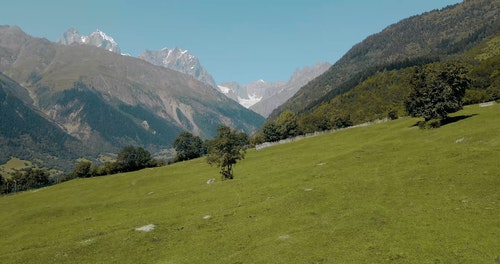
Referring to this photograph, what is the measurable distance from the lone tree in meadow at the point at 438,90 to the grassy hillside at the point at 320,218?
Result: 13072mm

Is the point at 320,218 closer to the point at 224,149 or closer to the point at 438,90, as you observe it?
the point at 224,149

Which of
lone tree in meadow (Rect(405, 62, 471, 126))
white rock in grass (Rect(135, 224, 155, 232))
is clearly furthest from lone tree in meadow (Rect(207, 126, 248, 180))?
lone tree in meadow (Rect(405, 62, 471, 126))

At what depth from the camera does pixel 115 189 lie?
375 ft

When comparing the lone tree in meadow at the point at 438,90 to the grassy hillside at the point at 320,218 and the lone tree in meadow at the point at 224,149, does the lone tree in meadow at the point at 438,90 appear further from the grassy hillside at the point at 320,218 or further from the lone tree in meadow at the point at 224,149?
the lone tree in meadow at the point at 224,149

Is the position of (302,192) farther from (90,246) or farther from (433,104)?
(433,104)

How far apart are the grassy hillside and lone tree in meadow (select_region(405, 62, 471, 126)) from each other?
13.1 m

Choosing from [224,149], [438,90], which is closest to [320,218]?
[224,149]

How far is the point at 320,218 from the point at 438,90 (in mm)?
59297

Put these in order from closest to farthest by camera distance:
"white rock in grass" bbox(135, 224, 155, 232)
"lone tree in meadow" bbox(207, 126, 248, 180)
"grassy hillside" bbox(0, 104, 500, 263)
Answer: "grassy hillside" bbox(0, 104, 500, 263), "white rock in grass" bbox(135, 224, 155, 232), "lone tree in meadow" bbox(207, 126, 248, 180)

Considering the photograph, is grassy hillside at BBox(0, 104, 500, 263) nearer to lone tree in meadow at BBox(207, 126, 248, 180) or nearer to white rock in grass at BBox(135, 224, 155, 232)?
white rock in grass at BBox(135, 224, 155, 232)

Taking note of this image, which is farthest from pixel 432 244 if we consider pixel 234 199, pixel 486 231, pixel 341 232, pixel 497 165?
pixel 234 199

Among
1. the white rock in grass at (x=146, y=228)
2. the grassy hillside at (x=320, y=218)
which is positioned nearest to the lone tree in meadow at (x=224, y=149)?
the grassy hillside at (x=320, y=218)

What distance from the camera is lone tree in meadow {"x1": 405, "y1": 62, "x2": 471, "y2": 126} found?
8512cm

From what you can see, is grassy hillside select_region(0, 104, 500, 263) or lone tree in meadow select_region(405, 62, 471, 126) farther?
lone tree in meadow select_region(405, 62, 471, 126)
